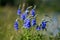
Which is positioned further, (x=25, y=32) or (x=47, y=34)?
(x=47, y=34)

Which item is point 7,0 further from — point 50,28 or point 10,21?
point 50,28

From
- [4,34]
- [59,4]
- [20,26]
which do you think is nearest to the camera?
[20,26]

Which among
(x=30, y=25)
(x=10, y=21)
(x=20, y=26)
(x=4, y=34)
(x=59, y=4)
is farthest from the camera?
(x=59, y=4)

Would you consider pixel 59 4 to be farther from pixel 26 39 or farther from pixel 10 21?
pixel 26 39

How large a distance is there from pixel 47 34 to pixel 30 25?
0.47m

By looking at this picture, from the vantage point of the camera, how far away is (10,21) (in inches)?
216

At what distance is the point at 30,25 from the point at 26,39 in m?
0.18

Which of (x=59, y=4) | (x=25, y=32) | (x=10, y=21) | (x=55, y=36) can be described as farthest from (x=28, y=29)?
(x=59, y=4)

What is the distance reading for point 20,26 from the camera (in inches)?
149

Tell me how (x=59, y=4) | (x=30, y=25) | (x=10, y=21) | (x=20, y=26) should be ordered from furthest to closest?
(x=59, y=4), (x=10, y=21), (x=20, y=26), (x=30, y=25)

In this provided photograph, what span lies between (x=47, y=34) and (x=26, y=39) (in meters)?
0.43

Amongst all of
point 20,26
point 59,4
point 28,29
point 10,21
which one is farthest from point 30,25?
point 59,4

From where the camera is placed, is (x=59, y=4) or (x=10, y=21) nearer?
(x=10, y=21)

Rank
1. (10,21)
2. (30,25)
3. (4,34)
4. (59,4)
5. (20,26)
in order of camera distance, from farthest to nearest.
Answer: (59,4), (10,21), (4,34), (20,26), (30,25)
